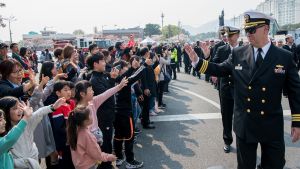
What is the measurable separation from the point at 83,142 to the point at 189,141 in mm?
3055

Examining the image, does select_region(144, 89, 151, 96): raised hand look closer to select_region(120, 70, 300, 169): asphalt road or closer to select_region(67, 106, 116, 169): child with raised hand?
select_region(120, 70, 300, 169): asphalt road

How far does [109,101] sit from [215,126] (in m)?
3.21

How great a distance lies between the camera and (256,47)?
3.33 m

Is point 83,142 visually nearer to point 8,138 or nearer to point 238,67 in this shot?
point 8,138

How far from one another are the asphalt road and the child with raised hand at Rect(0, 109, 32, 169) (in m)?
2.30

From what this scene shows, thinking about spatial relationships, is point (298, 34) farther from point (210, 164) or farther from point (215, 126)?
point (210, 164)

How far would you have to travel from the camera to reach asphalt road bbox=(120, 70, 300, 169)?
504 cm

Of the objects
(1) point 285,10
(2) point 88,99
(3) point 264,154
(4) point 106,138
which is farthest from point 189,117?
(1) point 285,10

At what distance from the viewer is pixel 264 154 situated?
3.40 meters

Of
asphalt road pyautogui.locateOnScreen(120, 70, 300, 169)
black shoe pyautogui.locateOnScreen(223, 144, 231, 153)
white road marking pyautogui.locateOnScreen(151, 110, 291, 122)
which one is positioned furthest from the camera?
white road marking pyautogui.locateOnScreen(151, 110, 291, 122)

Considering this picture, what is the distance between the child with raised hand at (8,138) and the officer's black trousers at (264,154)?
217 centimetres

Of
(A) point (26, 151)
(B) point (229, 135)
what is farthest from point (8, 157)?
(B) point (229, 135)

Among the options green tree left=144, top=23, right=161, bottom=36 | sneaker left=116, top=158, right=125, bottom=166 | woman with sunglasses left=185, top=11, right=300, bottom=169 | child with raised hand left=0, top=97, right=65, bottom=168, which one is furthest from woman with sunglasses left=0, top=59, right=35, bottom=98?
green tree left=144, top=23, right=161, bottom=36

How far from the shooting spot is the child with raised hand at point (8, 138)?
278 centimetres
